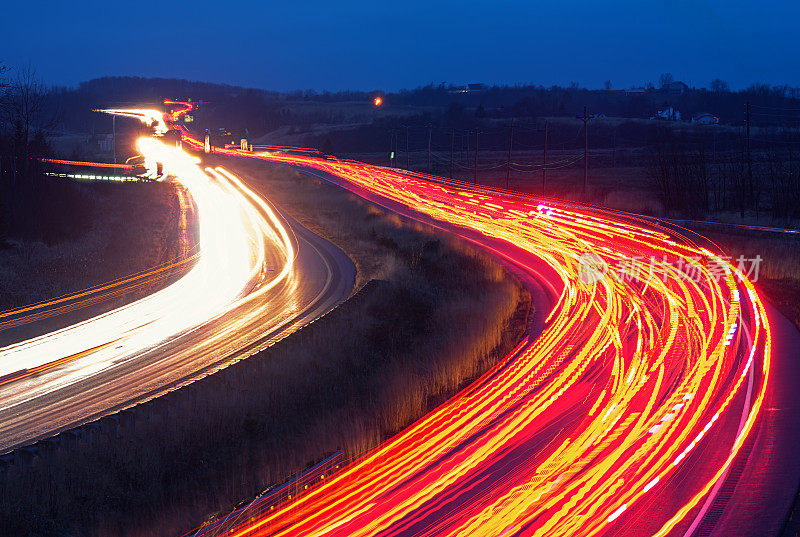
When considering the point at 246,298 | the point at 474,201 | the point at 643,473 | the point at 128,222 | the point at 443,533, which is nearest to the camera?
the point at 443,533

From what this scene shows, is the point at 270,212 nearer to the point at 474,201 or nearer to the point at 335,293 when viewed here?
the point at 474,201

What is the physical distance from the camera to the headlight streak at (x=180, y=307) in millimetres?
16297

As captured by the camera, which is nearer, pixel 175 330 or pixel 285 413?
pixel 285 413

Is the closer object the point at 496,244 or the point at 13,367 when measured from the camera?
the point at 13,367

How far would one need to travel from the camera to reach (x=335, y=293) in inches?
953

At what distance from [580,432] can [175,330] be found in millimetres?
12277

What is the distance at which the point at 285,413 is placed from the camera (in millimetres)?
14445

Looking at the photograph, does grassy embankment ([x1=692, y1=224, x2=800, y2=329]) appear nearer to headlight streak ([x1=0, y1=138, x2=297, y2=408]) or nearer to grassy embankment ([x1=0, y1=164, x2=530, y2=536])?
grassy embankment ([x1=0, y1=164, x2=530, y2=536])

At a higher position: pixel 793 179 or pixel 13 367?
pixel 793 179

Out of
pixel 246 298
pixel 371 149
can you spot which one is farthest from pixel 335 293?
pixel 371 149

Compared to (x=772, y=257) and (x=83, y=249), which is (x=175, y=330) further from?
(x=772, y=257)

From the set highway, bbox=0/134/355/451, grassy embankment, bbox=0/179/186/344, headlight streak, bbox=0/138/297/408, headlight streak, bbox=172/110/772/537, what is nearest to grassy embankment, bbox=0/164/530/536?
headlight streak, bbox=172/110/772/537

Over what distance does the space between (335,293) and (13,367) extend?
10.5 metres
